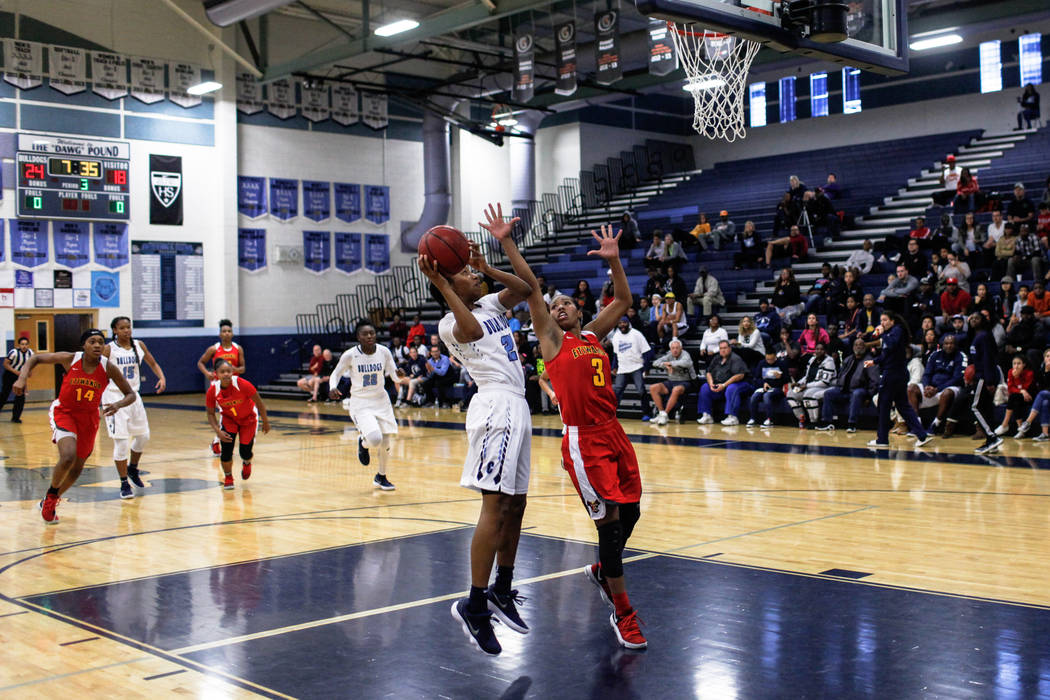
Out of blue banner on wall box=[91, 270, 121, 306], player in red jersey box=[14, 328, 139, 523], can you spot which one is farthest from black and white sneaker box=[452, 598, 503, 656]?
blue banner on wall box=[91, 270, 121, 306]

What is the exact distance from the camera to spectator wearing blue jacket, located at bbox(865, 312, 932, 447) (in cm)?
1102

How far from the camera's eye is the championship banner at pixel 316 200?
24.5 meters

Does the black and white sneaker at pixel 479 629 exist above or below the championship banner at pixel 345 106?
below

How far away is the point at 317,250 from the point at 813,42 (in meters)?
17.9

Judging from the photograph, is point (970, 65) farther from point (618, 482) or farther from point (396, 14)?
point (618, 482)

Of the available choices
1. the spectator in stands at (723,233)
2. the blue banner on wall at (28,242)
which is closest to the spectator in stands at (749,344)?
the spectator in stands at (723,233)

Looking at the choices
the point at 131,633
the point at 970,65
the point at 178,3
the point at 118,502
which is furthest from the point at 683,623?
the point at 970,65

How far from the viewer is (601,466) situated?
4719 mm

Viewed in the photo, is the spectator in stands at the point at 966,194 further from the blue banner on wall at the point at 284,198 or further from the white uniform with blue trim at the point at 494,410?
the white uniform with blue trim at the point at 494,410

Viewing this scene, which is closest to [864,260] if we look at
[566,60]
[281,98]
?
[566,60]

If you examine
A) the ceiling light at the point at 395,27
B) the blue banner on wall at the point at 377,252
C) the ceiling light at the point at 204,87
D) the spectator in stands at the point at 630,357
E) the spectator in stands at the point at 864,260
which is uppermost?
the ceiling light at the point at 204,87

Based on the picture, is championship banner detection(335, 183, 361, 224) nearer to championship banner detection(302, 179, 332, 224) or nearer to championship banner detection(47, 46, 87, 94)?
championship banner detection(302, 179, 332, 224)

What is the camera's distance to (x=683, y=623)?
493cm

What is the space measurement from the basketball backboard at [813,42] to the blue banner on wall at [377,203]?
17512 millimetres
